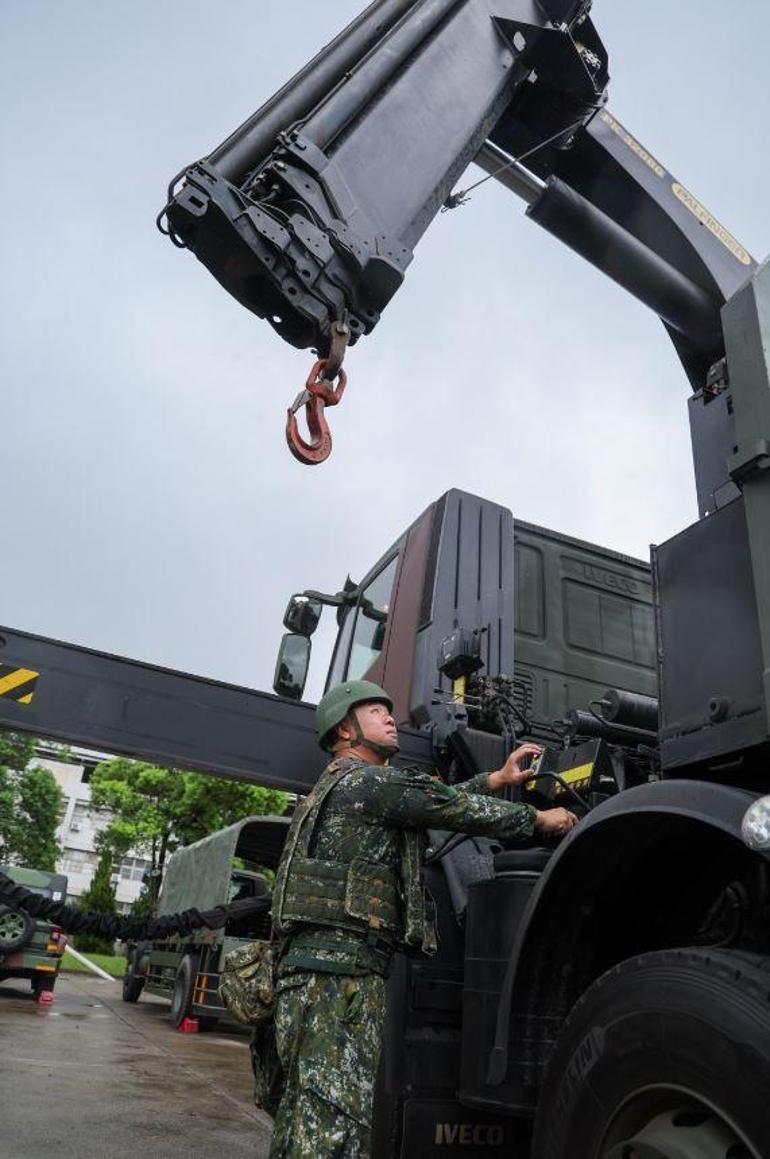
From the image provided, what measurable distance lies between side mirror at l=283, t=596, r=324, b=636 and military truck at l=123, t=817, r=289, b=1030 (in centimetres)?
402

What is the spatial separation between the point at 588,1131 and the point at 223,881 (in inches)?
323

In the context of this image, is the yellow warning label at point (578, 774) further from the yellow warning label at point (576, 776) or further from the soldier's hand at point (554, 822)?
the soldier's hand at point (554, 822)

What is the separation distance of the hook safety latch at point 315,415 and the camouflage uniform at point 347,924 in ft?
3.75

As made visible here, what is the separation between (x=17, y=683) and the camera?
3186 millimetres

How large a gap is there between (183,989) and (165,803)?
627 inches

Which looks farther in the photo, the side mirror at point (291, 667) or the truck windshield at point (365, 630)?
the truck windshield at point (365, 630)

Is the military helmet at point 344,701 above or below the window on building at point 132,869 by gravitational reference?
below

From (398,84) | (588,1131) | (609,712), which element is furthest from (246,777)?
(398,84)

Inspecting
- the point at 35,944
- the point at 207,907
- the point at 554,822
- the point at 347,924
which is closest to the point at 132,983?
the point at 35,944

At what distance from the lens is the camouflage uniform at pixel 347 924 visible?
224 cm

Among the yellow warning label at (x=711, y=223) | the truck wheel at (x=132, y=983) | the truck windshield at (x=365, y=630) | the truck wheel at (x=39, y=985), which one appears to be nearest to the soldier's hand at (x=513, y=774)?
the truck windshield at (x=365, y=630)

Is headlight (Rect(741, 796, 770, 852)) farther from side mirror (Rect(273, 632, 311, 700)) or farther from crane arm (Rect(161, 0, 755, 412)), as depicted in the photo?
side mirror (Rect(273, 632, 311, 700))

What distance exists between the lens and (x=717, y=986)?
1.67 meters

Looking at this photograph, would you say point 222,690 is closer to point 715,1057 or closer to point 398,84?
point 715,1057
